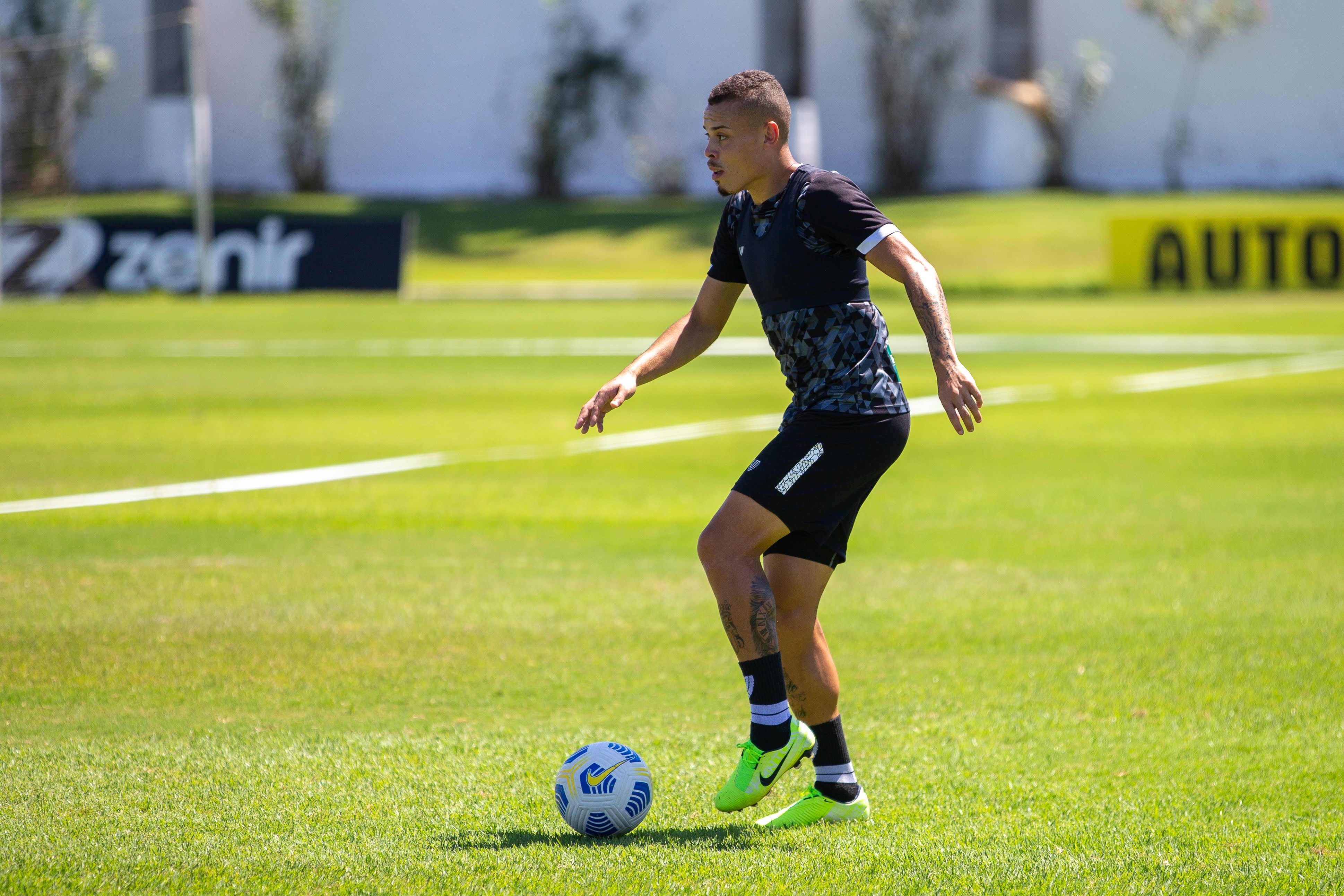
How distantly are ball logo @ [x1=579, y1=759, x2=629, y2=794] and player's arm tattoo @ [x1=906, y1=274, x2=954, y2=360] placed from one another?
1.58 m

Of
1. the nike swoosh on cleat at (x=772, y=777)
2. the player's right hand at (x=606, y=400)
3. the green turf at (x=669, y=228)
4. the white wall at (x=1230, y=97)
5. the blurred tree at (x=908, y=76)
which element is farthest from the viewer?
the white wall at (x=1230, y=97)

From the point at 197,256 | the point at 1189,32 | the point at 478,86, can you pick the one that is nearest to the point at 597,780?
the point at 197,256

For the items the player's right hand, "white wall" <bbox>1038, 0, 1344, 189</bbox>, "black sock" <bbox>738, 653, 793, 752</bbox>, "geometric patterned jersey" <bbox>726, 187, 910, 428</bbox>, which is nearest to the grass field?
"black sock" <bbox>738, 653, 793, 752</bbox>

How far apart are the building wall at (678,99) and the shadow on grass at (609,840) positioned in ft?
128

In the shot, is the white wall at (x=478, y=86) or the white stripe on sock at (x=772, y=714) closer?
the white stripe on sock at (x=772, y=714)

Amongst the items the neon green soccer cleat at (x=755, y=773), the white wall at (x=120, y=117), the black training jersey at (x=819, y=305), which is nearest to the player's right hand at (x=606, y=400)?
the black training jersey at (x=819, y=305)

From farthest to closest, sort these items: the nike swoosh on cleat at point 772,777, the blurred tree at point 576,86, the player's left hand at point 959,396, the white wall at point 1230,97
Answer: the blurred tree at point 576,86, the white wall at point 1230,97, the nike swoosh on cleat at point 772,777, the player's left hand at point 959,396

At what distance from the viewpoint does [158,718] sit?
5.42 metres

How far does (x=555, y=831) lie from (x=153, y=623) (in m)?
3.21

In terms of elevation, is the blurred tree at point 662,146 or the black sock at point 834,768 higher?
the blurred tree at point 662,146

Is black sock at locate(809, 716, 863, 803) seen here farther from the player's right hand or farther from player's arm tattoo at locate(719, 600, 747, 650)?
the player's right hand

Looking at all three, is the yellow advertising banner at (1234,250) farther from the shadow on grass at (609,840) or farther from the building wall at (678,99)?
the shadow on grass at (609,840)

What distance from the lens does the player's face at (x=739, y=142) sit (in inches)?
181

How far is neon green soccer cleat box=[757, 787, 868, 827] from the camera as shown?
14.9 ft
